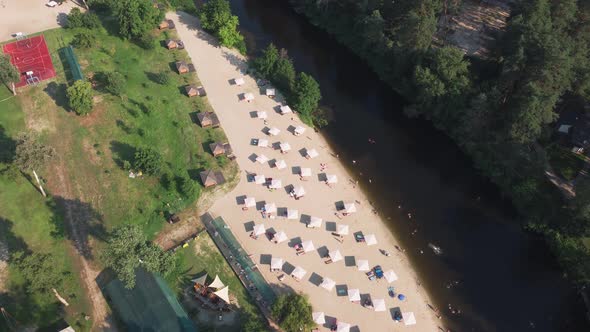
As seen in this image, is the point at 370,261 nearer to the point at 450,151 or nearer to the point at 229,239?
the point at 229,239

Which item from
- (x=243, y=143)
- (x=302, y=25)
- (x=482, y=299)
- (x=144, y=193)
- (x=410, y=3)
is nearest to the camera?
(x=482, y=299)

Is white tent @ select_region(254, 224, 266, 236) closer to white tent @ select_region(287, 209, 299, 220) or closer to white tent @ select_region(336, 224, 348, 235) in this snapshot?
white tent @ select_region(287, 209, 299, 220)

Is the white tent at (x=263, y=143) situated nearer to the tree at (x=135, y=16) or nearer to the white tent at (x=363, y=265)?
the white tent at (x=363, y=265)

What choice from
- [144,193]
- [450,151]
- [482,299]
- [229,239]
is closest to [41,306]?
[144,193]

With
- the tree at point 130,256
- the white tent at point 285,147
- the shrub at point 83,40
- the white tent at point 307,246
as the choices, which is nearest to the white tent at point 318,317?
the white tent at point 307,246

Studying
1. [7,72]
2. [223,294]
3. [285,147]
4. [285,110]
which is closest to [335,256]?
[223,294]

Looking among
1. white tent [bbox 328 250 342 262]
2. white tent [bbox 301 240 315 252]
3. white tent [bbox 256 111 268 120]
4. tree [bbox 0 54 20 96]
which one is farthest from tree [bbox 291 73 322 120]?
tree [bbox 0 54 20 96]

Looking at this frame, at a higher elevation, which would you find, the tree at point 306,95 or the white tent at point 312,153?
the tree at point 306,95
